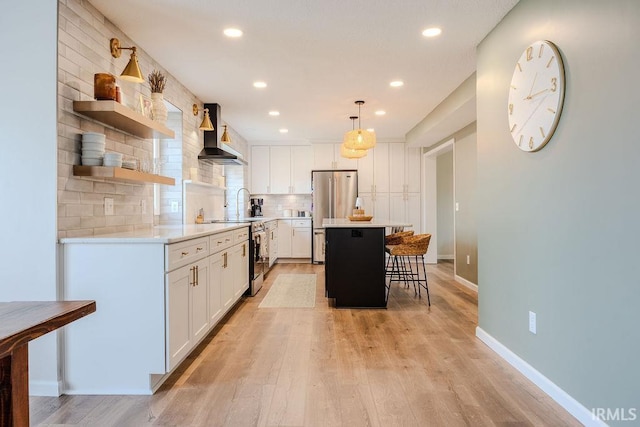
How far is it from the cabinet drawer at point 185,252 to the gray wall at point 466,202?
3.40 metres

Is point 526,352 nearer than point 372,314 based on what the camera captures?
Yes

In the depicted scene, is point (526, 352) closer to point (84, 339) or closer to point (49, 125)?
point (84, 339)

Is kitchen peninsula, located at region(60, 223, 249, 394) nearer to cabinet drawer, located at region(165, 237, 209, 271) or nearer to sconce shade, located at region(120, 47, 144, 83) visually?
cabinet drawer, located at region(165, 237, 209, 271)

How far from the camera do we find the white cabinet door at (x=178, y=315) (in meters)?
2.14

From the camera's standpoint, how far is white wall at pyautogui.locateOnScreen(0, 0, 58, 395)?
2.08 m

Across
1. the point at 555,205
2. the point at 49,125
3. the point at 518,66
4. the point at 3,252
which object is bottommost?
the point at 3,252

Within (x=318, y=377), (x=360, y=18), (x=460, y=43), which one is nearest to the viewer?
(x=318, y=377)

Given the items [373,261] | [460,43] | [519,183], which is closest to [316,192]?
[373,261]

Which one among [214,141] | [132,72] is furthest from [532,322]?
[214,141]

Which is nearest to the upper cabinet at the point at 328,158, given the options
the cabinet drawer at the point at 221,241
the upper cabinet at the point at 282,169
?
the upper cabinet at the point at 282,169

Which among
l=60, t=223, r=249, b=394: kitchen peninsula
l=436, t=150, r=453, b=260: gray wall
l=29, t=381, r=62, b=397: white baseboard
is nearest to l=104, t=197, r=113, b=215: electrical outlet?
l=60, t=223, r=249, b=394: kitchen peninsula

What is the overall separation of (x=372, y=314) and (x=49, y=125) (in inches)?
121

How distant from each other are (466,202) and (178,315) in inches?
159

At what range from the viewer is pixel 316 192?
6938 mm
